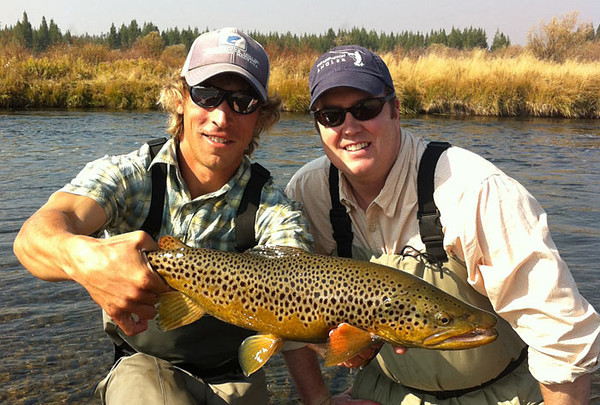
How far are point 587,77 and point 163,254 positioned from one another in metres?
21.5

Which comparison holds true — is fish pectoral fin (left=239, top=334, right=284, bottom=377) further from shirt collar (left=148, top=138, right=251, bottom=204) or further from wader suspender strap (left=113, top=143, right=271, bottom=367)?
shirt collar (left=148, top=138, right=251, bottom=204)

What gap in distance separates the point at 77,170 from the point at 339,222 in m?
8.18

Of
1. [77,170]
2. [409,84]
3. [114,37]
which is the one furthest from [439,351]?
[114,37]

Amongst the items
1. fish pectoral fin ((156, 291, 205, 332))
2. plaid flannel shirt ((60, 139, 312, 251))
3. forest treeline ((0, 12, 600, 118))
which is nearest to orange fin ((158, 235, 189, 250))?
fish pectoral fin ((156, 291, 205, 332))

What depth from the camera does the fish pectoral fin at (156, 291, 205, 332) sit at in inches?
104

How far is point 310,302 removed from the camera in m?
2.51

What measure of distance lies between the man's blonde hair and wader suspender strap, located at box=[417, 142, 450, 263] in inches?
A: 40.2

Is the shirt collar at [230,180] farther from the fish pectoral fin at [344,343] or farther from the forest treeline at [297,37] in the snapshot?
the forest treeline at [297,37]

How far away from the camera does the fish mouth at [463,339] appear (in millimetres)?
2332

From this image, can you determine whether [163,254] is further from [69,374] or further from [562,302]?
[69,374]

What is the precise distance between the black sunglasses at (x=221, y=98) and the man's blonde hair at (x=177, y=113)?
6.5 inches

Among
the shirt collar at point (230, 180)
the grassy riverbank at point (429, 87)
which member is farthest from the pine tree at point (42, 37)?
the shirt collar at point (230, 180)

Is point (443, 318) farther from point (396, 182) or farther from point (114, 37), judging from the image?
point (114, 37)

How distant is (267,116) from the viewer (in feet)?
11.5
